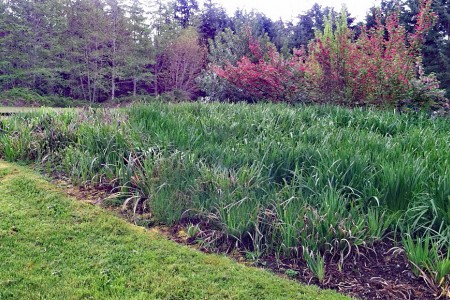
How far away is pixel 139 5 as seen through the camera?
64.3 feet

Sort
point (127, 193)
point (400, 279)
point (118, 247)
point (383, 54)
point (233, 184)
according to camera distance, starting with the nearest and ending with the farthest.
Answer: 1. point (400, 279)
2. point (118, 247)
3. point (233, 184)
4. point (127, 193)
5. point (383, 54)

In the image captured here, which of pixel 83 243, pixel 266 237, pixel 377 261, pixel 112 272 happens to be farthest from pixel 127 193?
pixel 377 261

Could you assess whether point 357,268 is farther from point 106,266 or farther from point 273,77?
point 273,77

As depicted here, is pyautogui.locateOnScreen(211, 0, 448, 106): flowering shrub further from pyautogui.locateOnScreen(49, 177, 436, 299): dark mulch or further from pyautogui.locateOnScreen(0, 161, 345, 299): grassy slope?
pyautogui.locateOnScreen(0, 161, 345, 299): grassy slope

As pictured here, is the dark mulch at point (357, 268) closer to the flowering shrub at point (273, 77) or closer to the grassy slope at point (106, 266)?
the grassy slope at point (106, 266)

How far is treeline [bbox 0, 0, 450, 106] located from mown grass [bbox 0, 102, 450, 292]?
10.8 metres

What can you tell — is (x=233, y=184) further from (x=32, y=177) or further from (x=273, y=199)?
(x=32, y=177)

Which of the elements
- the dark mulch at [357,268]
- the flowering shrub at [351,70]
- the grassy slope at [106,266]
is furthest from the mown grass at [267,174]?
the flowering shrub at [351,70]

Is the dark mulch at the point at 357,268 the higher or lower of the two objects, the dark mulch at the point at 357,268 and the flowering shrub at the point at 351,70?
the lower

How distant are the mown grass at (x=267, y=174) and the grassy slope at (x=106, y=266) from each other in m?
0.32

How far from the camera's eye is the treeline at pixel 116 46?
1670 cm

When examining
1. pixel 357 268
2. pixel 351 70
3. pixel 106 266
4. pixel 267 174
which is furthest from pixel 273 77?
pixel 106 266

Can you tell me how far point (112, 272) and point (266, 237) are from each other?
3.59 feet

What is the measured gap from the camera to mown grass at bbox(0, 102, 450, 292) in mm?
2568
